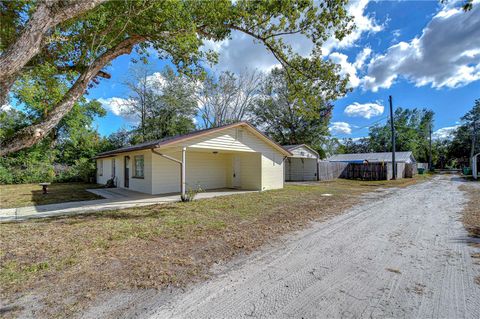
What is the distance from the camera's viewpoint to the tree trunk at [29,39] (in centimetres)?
297

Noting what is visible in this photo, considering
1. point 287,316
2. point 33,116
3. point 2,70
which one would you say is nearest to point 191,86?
point 33,116

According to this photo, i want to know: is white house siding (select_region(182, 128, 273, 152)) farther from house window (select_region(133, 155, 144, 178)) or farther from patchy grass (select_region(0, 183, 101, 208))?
patchy grass (select_region(0, 183, 101, 208))

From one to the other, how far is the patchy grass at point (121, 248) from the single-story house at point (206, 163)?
3.70m

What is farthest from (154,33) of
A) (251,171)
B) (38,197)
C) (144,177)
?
(38,197)

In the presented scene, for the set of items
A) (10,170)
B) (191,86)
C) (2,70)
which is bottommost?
(10,170)

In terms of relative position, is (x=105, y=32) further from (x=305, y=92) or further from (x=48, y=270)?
(x=305, y=92)

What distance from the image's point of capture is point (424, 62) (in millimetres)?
13656

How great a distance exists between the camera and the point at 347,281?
2939 millimetres

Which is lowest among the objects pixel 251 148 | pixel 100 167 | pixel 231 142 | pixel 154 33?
pixel 100 167

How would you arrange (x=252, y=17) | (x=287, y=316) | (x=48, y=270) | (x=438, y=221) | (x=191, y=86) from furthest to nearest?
(x=191, y=86), (x=252, y=17), (x=438, y=221), (x=48, y=270), (x=287, y=316)

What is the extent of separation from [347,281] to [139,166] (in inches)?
449

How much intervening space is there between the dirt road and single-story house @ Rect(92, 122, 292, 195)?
6804 mm

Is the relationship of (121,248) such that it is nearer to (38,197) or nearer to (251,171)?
(38,197)

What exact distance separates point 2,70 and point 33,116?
23067 mm
